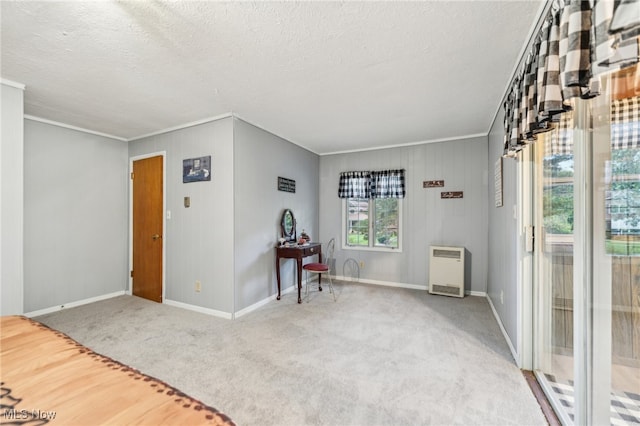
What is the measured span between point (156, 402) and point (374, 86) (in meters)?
2.66

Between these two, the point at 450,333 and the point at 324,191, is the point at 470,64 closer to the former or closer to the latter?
the point at 450,333

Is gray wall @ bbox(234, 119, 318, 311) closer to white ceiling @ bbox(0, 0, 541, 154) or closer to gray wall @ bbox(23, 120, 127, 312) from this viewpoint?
white ceiling @ bbox(0, 0, 541, 154)

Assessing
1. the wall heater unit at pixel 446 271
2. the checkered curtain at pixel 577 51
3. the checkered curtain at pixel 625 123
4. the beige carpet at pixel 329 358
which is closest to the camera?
the checkered curtain at pixel 577 51

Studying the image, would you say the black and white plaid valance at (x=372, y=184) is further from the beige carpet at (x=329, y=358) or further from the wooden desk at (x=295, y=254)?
the beige carpet at (x=329, y=358)

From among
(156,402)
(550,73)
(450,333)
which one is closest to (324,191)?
(450,333)

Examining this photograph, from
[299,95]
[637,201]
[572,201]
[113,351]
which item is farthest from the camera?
[299,95]

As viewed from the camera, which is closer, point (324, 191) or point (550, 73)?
point (550, 73)

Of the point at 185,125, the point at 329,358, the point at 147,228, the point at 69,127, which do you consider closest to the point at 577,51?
the point at 329,358

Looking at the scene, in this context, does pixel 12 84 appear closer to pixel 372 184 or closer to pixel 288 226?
pixel 288 226

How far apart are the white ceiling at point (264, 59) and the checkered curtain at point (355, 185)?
5.10ft

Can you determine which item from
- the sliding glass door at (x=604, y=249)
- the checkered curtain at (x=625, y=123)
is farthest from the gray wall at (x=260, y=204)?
the checkered curtain at (x=625, y=123)

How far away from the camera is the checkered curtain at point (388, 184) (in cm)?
452

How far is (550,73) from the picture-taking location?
1224 mm

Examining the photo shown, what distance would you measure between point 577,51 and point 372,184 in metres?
3.69
